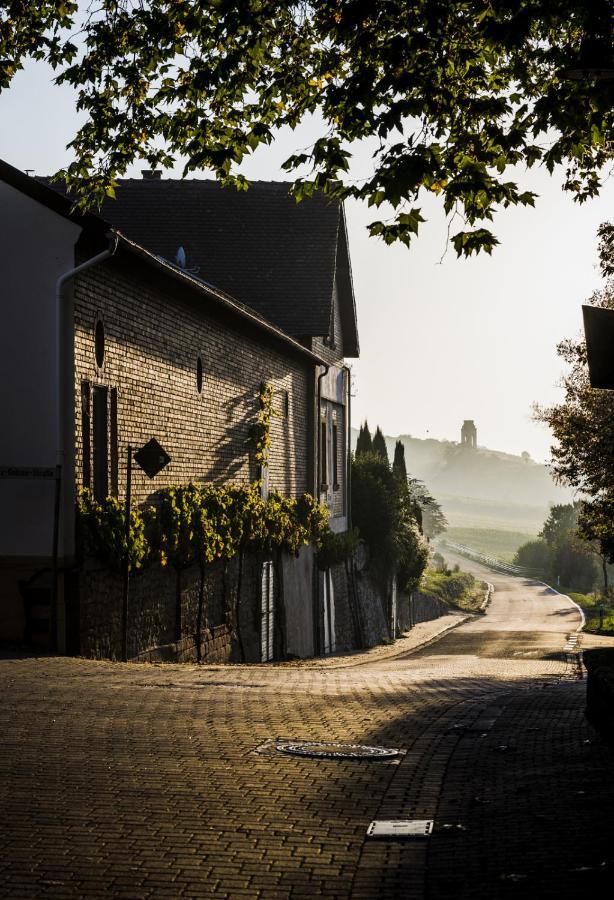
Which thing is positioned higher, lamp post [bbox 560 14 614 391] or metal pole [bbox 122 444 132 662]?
lamp post [bbox 560 14 614 391]

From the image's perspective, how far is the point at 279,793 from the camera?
690cm

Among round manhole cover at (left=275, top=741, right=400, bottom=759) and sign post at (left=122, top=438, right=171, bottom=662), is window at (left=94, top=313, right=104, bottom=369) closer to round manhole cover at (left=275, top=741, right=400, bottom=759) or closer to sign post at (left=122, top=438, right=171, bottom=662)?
sign post at (left=122, top=438, right=171, bottom=662)

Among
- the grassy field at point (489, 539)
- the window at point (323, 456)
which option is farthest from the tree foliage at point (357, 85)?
the grassy field at point (489, 539)

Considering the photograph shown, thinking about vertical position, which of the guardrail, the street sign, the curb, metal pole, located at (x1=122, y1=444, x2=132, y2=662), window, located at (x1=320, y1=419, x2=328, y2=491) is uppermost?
window, located at (x1=320, y1=419, x2=328, y2=491)

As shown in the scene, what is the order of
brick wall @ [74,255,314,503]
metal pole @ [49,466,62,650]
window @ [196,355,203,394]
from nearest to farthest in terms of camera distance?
metal pole @ [49,466,62,650], brick wall @ [74,255,314,503], window @ [196,355,203,394]

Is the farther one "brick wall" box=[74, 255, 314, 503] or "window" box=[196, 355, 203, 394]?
"window" box=[196, 355, 203, 394]

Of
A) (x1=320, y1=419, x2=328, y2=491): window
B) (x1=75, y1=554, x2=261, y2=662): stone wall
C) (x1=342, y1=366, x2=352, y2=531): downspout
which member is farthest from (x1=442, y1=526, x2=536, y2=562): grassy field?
(x1=75, y1=554, x2=261, y2=662): stone wall

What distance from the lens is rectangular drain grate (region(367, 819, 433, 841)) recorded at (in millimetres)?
5957

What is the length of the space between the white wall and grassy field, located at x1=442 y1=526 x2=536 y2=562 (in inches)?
5432

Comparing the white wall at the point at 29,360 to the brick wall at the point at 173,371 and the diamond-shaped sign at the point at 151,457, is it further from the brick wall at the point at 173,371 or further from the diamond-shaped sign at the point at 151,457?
the diamond-shaped sign at the point at 151,457

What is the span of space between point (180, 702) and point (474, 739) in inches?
116

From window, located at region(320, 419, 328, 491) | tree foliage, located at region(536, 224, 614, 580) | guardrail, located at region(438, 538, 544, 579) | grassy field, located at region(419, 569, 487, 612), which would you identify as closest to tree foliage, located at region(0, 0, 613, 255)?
tree foliage, located at region(536, 224, 614, 580)

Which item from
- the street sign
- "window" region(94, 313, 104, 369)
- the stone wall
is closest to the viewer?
the street sign

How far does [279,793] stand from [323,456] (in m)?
23.2
